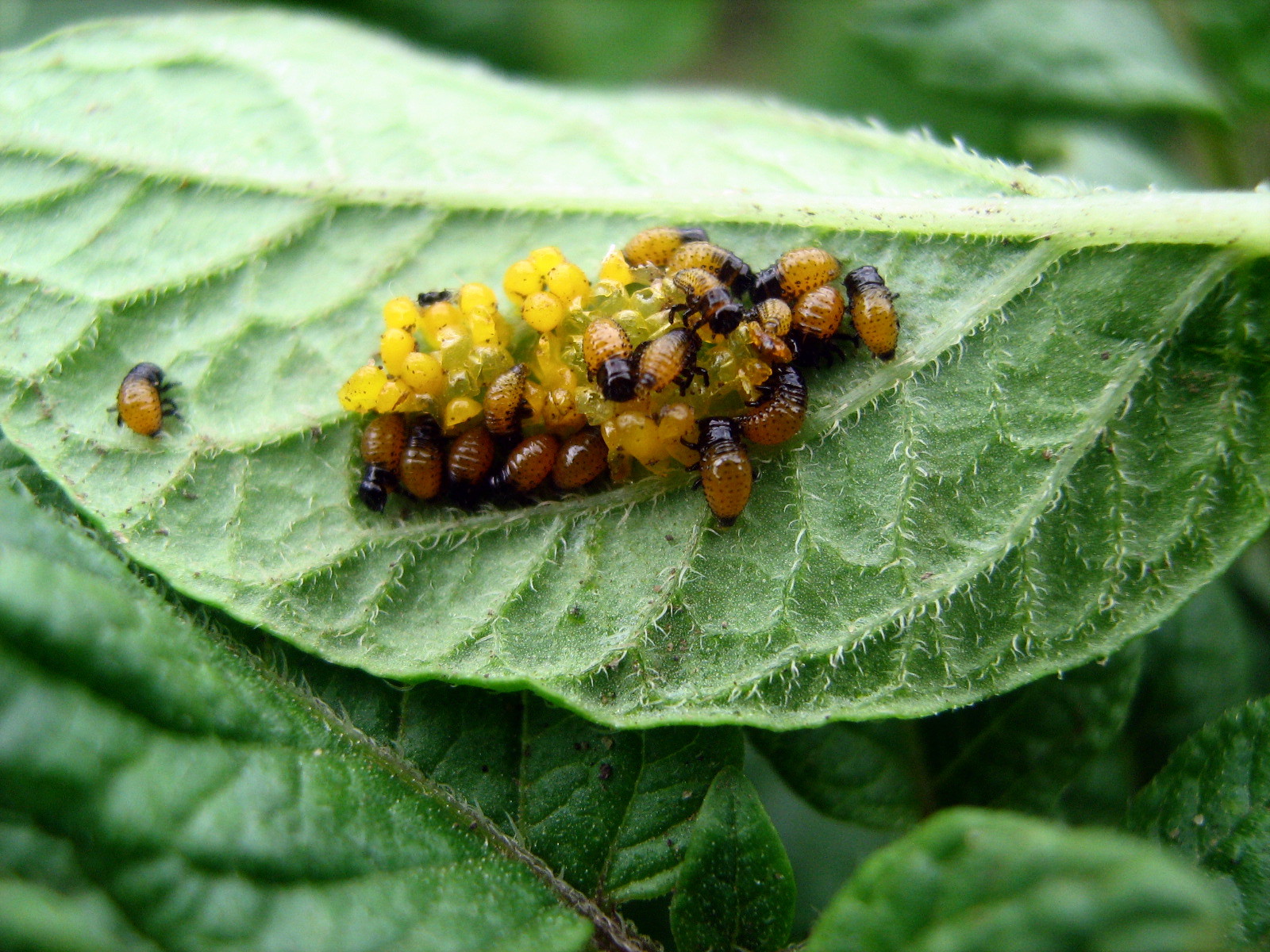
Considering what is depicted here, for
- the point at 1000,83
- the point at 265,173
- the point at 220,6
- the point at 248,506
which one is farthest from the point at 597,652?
the point at 220,6

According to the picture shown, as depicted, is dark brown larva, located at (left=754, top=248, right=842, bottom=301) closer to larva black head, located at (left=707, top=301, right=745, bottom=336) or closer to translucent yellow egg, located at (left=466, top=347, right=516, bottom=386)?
larva black head, located at (left=707, top=301, right=745, bottom=336)

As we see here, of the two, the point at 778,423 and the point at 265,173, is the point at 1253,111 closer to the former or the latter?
the point at 778,423

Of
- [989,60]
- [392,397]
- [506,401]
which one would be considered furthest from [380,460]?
[989,60]

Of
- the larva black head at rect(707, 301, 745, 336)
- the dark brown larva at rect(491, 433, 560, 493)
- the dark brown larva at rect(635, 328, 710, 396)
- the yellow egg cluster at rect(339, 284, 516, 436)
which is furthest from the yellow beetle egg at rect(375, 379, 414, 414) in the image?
the larva black head at rect(707, 301, 745, 336)

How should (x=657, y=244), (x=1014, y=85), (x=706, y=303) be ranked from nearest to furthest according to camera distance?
(x=706, y=303) < (x=657, y=244) < (x=1014, y=85)

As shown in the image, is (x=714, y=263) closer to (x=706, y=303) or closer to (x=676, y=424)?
(x=706, y=303)
